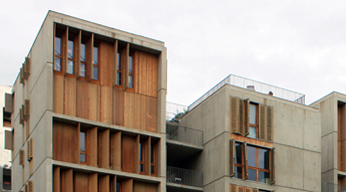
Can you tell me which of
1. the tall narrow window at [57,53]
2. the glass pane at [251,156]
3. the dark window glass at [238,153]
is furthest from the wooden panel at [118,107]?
the glass pane at [251,156]

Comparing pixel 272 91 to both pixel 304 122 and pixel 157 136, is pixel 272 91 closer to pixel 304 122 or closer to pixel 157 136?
pixel 304 122

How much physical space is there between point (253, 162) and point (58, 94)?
1365 cm

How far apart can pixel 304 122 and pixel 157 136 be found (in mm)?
11070

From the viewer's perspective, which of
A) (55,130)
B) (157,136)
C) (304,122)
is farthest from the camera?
(304,122)

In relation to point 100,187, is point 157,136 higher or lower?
higher

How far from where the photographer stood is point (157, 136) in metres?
41.2

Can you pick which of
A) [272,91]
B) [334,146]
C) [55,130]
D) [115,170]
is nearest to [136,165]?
[115,170]

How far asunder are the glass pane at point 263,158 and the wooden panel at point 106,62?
11.1 metres

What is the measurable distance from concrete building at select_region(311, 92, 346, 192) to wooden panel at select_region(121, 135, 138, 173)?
15143mm

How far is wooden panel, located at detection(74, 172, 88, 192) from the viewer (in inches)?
1497

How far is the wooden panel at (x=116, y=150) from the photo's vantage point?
130 ft

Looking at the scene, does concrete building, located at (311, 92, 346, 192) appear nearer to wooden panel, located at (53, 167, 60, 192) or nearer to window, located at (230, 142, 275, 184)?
window, located at (230, 142, 275, 184)

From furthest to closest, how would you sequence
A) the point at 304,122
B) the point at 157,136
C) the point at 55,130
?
the point at 304,122, the point at 157,136, the point at 55,130

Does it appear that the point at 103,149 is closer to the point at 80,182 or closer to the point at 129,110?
the point at 80,182
